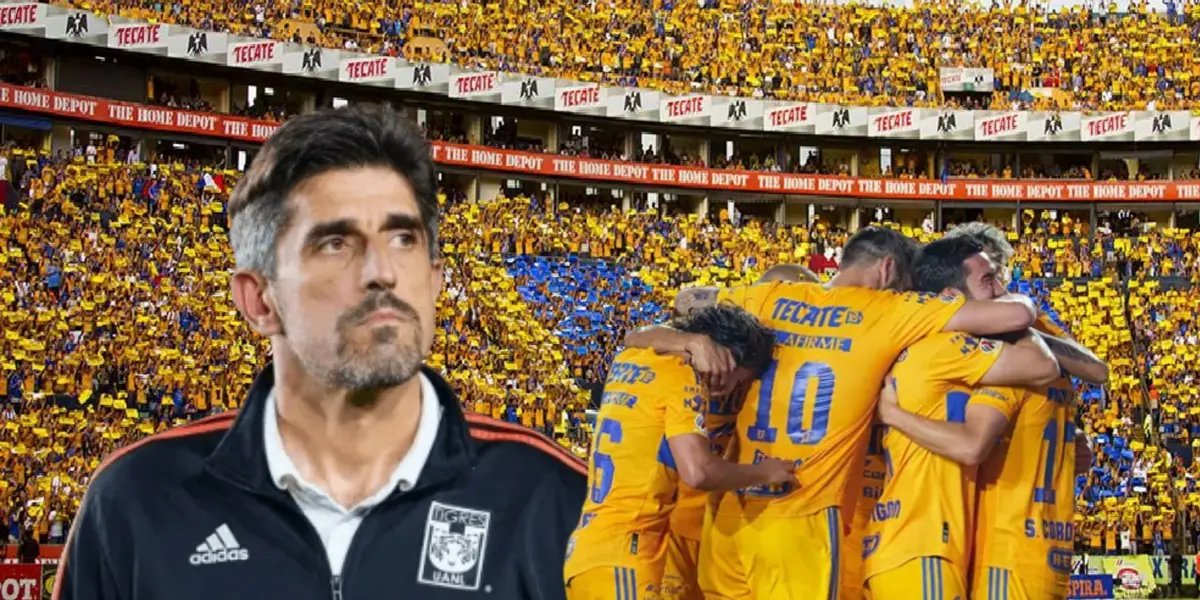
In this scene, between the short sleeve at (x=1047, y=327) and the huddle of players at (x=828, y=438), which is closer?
the huddle of players at (x=828, y=438)

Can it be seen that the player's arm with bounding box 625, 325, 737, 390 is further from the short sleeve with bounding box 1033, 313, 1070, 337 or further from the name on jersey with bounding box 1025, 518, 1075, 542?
the short sleeve with bounding box 1033, 313, 1070, 337

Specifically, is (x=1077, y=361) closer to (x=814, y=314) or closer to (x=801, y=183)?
(x=814, y=314)

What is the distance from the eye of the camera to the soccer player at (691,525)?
24.1 ft

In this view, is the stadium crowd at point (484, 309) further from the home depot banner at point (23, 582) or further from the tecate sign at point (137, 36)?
the tecate sign at point (137, 36)

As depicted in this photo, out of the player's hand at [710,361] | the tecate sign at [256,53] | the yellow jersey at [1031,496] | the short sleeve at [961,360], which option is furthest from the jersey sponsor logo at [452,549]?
the tecate sign at [256,53]

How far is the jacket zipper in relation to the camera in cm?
288

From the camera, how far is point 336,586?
9.48 feet

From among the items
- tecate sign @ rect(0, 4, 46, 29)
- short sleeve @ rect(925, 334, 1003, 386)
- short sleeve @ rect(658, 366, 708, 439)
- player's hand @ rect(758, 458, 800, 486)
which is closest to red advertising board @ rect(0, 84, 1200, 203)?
tecate sign @ rect(0, 4, 46, 29)

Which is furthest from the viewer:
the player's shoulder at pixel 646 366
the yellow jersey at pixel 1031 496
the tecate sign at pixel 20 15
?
the tecate sign at pixel 20 15

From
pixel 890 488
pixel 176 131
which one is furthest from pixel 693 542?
pixel 176 131

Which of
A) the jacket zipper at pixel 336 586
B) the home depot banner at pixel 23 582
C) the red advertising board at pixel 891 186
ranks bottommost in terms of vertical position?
the home depot banner at pixel 23 582

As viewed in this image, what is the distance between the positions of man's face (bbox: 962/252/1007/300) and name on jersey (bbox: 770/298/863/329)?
2.84 ft

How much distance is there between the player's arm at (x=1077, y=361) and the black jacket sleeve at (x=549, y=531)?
4.77 meters

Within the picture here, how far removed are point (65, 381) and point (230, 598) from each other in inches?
939
